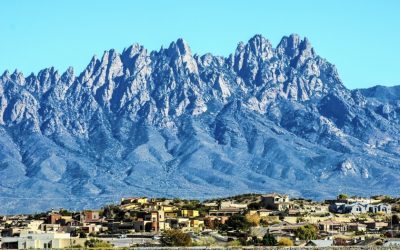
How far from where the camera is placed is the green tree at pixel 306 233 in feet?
341

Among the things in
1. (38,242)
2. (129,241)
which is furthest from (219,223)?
(38,242)

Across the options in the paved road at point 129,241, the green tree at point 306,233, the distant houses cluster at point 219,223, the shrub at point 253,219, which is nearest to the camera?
the paved road at point 129,241


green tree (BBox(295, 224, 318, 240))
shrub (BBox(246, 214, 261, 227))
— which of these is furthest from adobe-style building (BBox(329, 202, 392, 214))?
green tree (BBox(295, 224, 318, 240))

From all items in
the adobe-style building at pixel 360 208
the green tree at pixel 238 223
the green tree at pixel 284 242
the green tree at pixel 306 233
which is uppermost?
the adobe-style building at pixel 360 208

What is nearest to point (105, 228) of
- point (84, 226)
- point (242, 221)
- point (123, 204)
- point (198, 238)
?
point (84, 226)

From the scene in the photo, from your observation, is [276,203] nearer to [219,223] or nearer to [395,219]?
[395,219]

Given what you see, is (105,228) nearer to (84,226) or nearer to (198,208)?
(84,226)

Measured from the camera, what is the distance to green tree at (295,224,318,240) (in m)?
104

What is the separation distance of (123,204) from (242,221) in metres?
37.9

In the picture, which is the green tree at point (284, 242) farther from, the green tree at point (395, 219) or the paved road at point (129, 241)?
the green tree at point (395, 219)

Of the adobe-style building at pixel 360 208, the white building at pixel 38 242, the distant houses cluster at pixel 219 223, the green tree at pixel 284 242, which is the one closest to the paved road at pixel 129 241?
the distant houses cluster at pixel 219 223

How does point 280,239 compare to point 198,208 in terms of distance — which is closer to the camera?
point 280,239

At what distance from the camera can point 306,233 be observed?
105188 mm

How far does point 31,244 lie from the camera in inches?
3226
